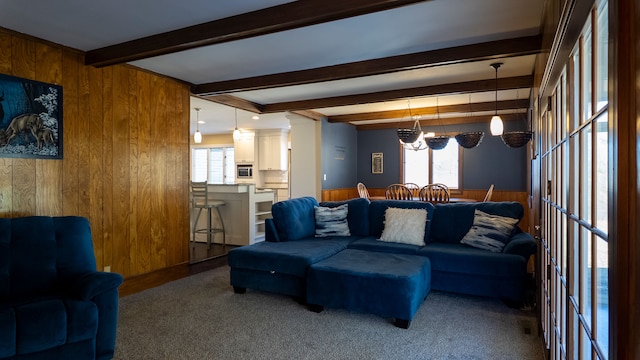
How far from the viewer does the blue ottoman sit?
3.00 meters

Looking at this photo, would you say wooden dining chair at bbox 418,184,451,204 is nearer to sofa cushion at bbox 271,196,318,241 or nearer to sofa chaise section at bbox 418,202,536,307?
sofa chaise section at bbox 418,202,536,307

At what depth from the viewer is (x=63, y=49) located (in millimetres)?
3457

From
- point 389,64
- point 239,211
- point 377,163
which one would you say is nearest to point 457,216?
point 389,64

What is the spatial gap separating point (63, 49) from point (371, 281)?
346 centimetres

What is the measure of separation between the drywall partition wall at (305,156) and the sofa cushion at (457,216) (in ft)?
11.0

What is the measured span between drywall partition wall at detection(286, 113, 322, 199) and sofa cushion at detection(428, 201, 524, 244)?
3.34m

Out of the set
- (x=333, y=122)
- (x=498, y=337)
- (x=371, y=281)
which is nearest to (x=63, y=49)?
(x=371, y=281)

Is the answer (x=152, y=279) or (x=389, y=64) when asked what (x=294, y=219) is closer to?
(x=152, y=279)

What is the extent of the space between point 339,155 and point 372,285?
5.38 metres

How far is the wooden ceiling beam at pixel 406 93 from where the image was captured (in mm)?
4672

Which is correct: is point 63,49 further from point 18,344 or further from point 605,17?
point 605,17

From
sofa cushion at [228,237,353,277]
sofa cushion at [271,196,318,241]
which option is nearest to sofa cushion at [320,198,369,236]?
sofa cushion at [271,196,318,241]

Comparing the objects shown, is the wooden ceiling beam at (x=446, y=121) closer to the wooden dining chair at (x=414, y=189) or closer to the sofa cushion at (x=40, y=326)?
the wooden dining chair at (x=414, y=189)

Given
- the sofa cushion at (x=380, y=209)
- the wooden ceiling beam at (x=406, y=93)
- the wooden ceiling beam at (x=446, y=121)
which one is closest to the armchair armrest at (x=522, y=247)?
the sofa cushion at (x=380, y=209)
